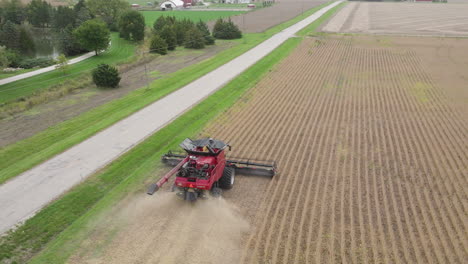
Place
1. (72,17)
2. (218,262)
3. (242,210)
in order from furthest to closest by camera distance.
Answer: (72,17), (242,210), (218,262)

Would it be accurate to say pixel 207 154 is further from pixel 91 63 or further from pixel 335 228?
pixel 91 63

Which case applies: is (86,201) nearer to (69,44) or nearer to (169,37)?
(169,37)

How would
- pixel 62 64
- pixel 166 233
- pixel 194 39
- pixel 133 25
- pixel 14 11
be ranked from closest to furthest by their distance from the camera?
pixel 166 233 < pixel 62 64 < pixel 194 39 < pixel 133 25 < pixel 14 11

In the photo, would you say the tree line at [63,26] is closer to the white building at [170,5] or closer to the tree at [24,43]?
the tree at [24,43]

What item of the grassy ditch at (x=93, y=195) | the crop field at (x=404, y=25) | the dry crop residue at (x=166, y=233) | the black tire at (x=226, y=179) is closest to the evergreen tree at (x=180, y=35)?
the crop field at (x=404, y=25)

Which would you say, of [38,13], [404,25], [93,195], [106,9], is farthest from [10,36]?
[404,25]

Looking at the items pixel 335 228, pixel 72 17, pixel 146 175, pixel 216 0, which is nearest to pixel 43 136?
pixel 146 175
